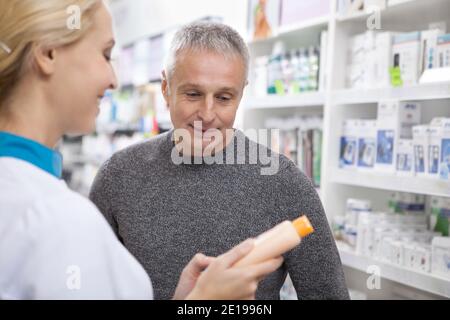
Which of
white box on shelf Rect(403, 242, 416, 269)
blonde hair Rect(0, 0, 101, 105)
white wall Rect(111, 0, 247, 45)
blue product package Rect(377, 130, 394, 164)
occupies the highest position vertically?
white wall Rect(111, 0, 247, 45)

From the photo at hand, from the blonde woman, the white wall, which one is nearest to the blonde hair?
the blonde woman

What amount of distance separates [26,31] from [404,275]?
1878 millimetres

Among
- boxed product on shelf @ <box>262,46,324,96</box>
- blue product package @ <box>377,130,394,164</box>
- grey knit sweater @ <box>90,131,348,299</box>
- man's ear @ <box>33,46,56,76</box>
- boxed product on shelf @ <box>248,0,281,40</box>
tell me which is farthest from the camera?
boxed product on shelf @ <box>248,0,281,40</box>

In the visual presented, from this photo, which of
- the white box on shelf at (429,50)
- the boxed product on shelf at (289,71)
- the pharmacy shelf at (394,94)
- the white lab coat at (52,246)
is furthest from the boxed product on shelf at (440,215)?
the white lab coat at (52,246)

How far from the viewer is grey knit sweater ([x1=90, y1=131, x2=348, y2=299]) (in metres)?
1.56

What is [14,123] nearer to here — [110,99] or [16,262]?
[16,262]

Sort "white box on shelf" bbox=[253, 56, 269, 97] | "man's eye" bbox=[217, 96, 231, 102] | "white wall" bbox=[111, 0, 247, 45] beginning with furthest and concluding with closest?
"white wall" bbox=[111, 0, 247, 45], "white box on shelf" bbox=[253, 56, 269, 97], "man's eye" bbox=[217, 96, 231, 102]

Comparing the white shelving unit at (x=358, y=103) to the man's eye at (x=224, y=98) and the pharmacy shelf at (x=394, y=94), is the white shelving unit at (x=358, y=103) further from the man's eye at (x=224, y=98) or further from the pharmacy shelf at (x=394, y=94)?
the man's eye at (x=224, y=98)

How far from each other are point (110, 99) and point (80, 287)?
17.8 feet

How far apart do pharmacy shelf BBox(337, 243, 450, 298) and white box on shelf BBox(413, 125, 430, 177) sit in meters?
0.41

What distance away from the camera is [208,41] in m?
1.63

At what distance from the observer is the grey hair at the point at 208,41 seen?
1.63 m

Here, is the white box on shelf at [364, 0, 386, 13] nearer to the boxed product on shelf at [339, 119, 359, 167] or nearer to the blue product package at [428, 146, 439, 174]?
the boxed product on shelf at [339, 119, 359, 167]

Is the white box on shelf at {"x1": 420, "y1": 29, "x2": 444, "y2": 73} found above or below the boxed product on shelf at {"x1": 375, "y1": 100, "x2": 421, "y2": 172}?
above
